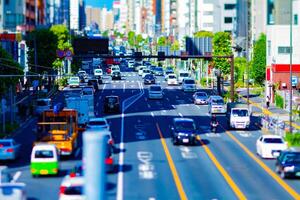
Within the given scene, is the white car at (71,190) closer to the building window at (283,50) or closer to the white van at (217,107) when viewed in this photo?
the white van at (217,107)

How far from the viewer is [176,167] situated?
43.8m

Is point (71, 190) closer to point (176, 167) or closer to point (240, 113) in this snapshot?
point (176, 167)

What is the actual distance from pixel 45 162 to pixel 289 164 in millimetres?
12388

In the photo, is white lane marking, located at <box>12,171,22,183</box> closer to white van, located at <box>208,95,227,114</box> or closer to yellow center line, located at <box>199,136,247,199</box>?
yellow center line, located at <box>199,136,247,199</box>

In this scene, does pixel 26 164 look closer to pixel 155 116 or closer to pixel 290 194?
pixel 290 194

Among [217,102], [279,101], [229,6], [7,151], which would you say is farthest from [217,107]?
[229,6]

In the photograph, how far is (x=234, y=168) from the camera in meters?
43.7

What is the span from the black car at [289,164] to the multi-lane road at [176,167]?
48 cm

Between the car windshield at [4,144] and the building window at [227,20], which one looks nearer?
the car windshield at [4,144]

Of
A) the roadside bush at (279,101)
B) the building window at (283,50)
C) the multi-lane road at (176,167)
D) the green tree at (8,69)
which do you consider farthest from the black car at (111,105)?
the building window at (283,50)

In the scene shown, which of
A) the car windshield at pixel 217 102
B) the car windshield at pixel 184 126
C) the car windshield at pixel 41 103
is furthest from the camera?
the car windshield at pixel 217 102

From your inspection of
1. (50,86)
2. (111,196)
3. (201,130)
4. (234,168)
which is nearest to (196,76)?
(50,86)

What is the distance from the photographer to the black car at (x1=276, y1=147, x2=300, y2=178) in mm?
39531

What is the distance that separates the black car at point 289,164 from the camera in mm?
39531
